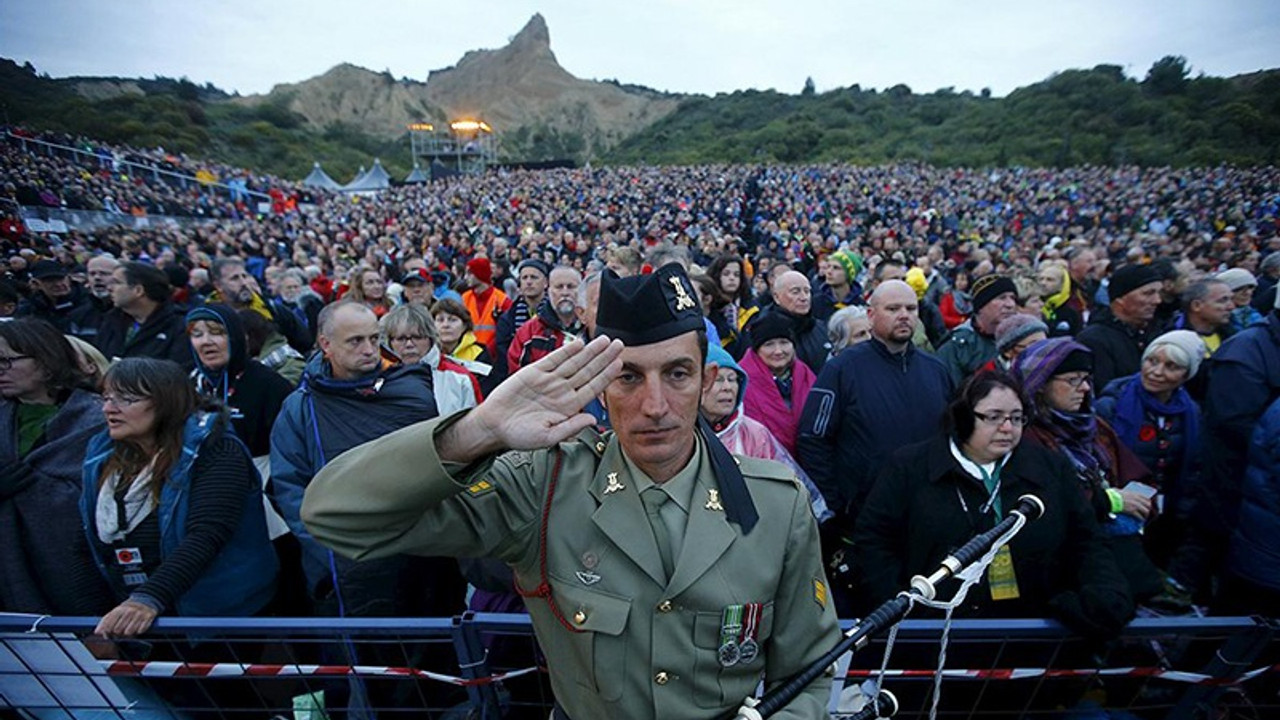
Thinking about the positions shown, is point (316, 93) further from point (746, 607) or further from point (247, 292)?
point (746, 607)

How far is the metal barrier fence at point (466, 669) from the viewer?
1.98 m

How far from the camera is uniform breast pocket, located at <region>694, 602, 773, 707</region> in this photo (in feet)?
4.37

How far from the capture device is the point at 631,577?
1.32m

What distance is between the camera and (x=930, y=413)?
3182 mm

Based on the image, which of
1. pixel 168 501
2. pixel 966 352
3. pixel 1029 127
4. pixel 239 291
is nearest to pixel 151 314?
pixel 239 291

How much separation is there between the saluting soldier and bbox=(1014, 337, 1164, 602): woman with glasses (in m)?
1.74

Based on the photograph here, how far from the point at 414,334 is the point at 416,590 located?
1661 millimetres

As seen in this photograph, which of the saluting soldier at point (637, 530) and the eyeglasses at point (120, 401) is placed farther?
the eyeglasses at point (120, 401)

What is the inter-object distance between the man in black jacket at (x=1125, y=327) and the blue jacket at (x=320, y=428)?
4591 millimetres

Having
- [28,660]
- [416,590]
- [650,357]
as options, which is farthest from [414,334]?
[650,357]

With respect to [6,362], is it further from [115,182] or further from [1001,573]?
[115,182]

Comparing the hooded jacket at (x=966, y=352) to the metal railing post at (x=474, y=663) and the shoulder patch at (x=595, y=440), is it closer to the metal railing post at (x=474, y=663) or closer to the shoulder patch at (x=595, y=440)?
the shoulder patch at (x=595, y=440)

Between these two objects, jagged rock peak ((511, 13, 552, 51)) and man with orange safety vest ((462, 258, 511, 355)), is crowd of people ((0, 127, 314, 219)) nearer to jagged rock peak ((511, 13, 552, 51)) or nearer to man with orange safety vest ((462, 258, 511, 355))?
man with orange safety vest ((462, 258, 511, 355))

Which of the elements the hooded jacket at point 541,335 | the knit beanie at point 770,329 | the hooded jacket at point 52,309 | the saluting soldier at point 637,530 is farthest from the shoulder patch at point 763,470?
the hooded jacket at point 52,309
